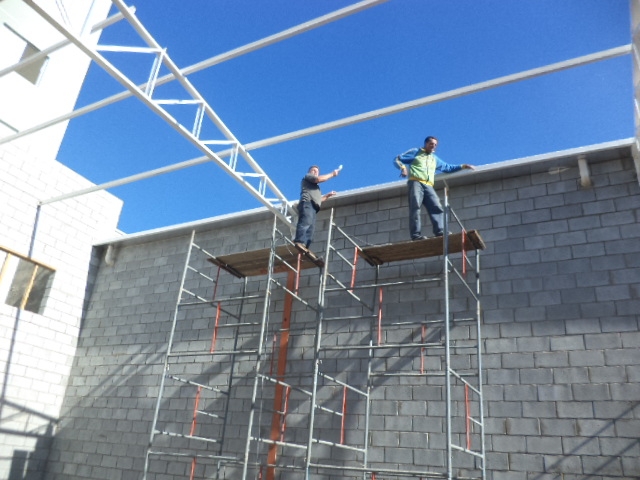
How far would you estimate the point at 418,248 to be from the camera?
720 centimetres

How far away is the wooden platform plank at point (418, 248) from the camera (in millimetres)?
6934

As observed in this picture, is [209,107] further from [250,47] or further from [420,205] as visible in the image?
[420,205]

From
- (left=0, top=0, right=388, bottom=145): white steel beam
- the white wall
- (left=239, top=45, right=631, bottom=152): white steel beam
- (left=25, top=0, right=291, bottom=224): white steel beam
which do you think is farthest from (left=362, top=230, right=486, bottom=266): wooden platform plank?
the white wall

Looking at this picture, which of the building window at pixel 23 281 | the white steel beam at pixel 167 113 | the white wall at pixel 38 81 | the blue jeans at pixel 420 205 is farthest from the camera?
the white wall at pixel 38 81

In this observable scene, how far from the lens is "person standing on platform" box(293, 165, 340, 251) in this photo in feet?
26.3

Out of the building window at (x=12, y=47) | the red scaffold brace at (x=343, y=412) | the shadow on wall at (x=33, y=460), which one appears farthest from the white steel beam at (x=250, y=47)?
the shadow on wall at (x=33, y=460)

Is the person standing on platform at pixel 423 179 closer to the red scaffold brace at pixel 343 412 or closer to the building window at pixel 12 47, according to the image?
the red scaffold brace at pixel 343 412

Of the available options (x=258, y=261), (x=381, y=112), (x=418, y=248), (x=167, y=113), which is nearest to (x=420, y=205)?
(x=418, y=248)

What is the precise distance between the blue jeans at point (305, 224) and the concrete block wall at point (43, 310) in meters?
5.39

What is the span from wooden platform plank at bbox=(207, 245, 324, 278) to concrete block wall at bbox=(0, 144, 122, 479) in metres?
3.92

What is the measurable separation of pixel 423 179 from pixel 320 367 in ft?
9.82

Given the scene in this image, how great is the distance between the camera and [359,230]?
28.7 ft

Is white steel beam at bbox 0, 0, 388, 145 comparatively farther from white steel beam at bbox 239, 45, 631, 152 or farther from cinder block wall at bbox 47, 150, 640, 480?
cinder block wall at bbox 47, 150, 640, 480

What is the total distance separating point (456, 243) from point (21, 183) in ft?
26.2
